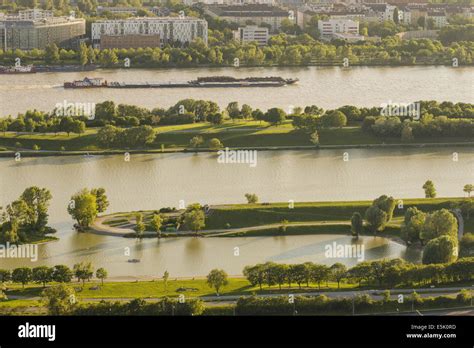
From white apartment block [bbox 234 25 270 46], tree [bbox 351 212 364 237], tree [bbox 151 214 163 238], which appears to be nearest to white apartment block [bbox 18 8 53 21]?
white apartment block [bbox 234 25 270 46]

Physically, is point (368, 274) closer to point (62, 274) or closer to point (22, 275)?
point (62, 274)

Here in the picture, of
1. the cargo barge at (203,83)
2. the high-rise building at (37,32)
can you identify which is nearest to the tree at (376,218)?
the cargo barge at (203,83)

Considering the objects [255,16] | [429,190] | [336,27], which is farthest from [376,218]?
[255,16]

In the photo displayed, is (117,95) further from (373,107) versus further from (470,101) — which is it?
(470,101)

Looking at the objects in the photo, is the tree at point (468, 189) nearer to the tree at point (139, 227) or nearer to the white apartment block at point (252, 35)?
the tree at point (139, 227)

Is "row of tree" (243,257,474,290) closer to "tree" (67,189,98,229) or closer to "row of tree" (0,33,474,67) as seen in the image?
"tree" (67,189,98,229)
